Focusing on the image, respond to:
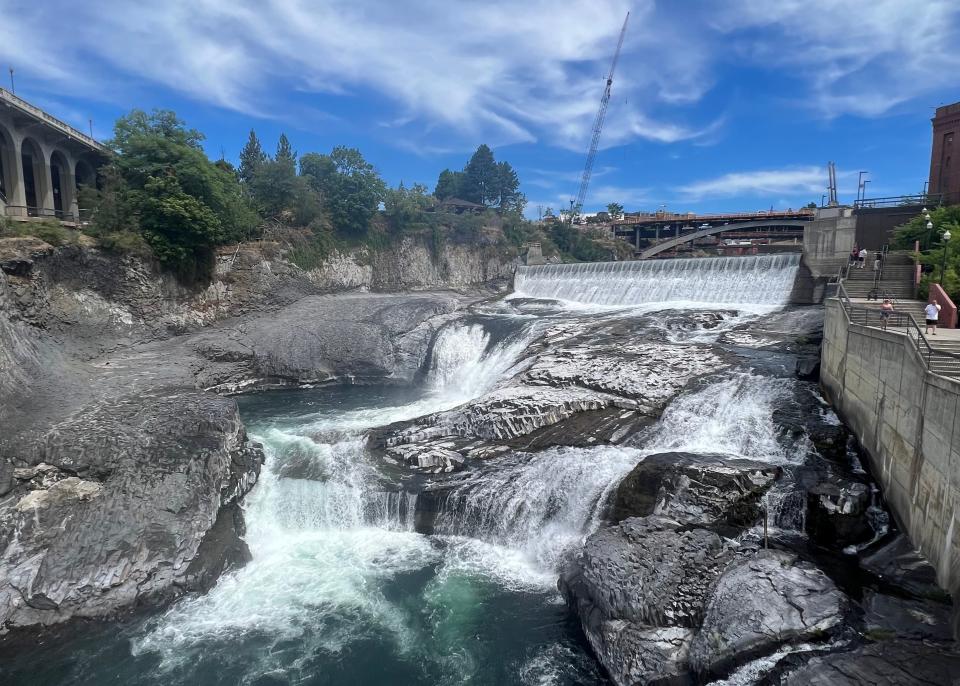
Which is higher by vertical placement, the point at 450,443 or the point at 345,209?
the point at 345,209

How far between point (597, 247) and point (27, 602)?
61.3 m

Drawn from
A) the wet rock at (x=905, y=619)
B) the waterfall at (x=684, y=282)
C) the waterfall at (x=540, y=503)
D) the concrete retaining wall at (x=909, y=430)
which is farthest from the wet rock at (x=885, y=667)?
the waterfall at (x=684, y=282)

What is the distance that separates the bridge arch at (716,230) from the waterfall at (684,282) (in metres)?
20.6

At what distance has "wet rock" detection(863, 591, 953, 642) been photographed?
8.69m

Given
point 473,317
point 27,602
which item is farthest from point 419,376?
point 27,602

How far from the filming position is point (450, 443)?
17422 millimetres

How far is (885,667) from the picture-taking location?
799 centimetres

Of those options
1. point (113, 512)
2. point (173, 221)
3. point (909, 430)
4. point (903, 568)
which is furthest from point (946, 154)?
point (173, 221)

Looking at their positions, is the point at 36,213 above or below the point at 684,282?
above

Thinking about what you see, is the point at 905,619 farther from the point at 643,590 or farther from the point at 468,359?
the point at 468,359

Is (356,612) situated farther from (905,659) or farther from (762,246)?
(762,246)

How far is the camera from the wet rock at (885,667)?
25.4 ft

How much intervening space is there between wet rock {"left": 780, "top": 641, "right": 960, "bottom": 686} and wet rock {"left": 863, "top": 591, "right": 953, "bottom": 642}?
303 millimetres

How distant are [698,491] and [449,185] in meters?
72.7
